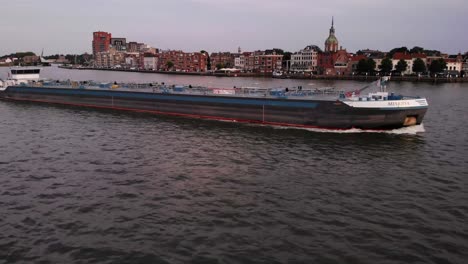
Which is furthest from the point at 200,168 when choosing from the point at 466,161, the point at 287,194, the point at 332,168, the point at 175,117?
the point at 175,117

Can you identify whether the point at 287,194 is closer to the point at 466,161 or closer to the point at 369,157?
the point at 369,157

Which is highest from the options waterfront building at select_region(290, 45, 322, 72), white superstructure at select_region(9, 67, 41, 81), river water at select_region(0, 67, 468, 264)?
waterfront building at select_region(290, 45, 322, 72)

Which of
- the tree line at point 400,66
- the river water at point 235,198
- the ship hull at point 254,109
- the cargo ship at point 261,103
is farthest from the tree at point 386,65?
the river water at point 235,198

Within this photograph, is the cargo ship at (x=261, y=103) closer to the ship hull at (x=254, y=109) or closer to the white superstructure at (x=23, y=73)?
the ship hull at (x=254, y=109)

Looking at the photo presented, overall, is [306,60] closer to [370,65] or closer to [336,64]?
[336,64]

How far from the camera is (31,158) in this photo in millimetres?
26859

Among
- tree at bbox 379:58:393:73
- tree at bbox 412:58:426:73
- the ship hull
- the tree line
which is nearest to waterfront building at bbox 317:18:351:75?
the tree line

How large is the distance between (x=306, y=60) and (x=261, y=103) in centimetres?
15130

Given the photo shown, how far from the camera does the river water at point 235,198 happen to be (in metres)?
14.2

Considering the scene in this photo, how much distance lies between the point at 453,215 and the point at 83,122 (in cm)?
3769

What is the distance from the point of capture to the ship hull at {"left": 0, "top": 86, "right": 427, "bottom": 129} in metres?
35.0

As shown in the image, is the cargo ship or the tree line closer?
the cargo ship

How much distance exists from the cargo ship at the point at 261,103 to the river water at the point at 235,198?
2128 millimetres

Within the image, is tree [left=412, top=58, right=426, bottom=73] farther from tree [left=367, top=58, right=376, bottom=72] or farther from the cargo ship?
the cargo ship
